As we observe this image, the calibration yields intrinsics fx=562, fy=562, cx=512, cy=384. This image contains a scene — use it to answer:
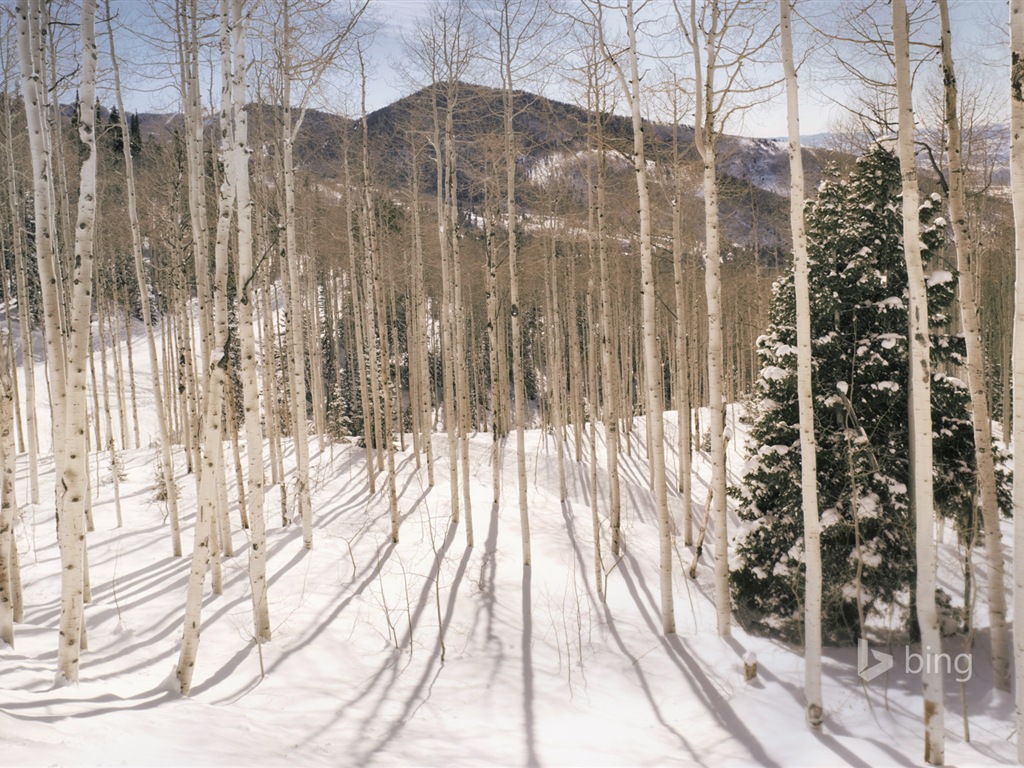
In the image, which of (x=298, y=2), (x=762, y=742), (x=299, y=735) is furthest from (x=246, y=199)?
(x=762, y=742)

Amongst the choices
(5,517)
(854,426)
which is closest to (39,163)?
(5,517)

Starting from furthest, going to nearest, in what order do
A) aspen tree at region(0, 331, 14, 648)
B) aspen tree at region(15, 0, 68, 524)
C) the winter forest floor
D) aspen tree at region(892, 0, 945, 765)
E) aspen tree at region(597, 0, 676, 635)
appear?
aspen tree at region(597, 0, 676, 635)
aspen tree at region(0, 331, 14, 648)
aspen tree at region(892, 0, 945, 765)
aspen tree at region(15, 0, 68, 524)
the winter forest floor

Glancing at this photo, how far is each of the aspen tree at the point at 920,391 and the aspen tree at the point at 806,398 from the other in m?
0.89

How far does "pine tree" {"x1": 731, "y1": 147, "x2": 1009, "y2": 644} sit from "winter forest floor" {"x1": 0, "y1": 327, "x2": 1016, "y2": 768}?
38.2 inches

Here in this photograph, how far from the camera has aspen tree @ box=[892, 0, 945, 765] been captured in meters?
5.24

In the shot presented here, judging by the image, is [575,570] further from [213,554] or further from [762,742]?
[213,554]

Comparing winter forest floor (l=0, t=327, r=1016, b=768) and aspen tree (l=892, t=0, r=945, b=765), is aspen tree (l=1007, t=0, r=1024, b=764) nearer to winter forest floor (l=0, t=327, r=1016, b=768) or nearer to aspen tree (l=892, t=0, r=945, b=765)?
aspen tree (l=892, t=0, r=945, b=765)

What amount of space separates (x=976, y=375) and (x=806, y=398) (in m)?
2.22

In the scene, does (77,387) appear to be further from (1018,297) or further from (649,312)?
(1018,297)

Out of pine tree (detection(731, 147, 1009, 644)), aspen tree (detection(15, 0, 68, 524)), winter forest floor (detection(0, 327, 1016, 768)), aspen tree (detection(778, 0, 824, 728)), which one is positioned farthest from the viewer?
pine tree (detection(731, 147, 1009, 644))

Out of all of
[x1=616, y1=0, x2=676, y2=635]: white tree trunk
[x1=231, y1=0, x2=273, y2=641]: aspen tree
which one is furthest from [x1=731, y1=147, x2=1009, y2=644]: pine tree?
[x1=231, y1=0, x2=273, y2=641]: aspen tree

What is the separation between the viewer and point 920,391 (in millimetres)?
5266

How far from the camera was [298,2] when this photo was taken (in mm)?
6977

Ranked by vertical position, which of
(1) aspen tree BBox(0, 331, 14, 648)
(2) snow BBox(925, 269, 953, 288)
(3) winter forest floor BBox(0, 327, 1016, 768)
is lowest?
(3) winter forest floor BBox(0, 327, 1016, 768)
